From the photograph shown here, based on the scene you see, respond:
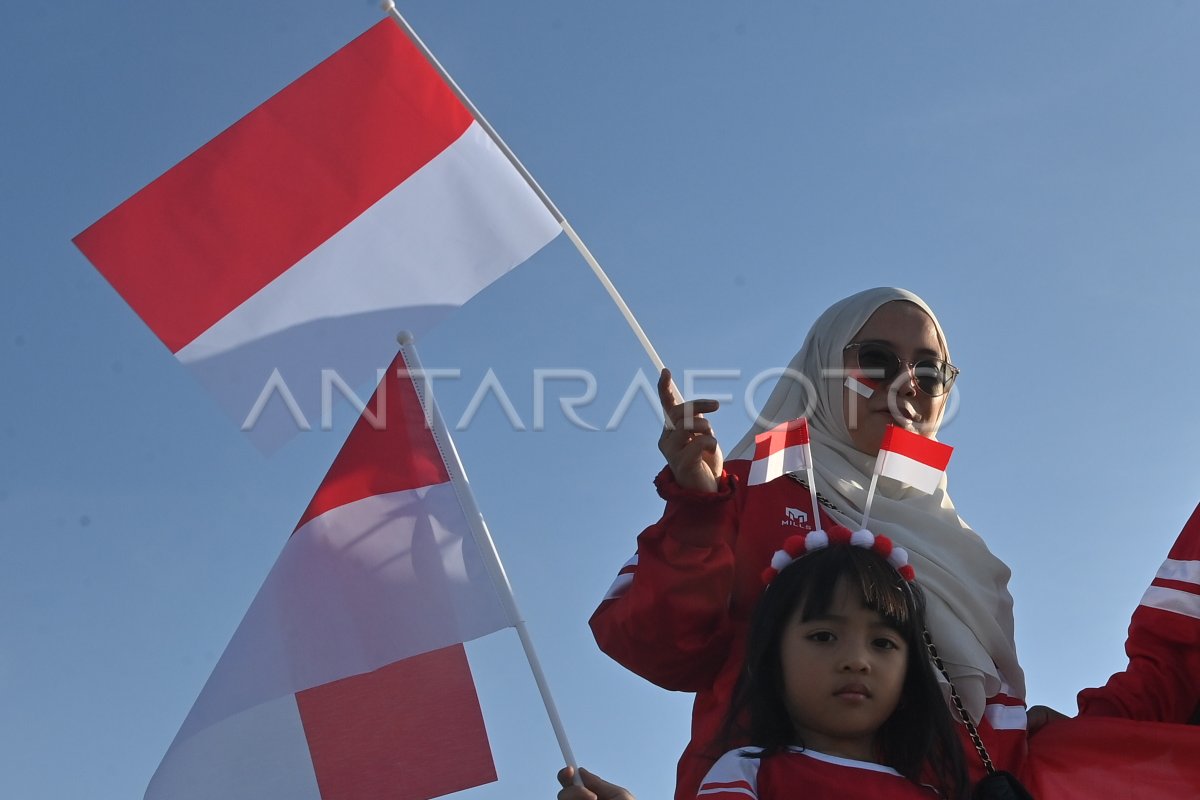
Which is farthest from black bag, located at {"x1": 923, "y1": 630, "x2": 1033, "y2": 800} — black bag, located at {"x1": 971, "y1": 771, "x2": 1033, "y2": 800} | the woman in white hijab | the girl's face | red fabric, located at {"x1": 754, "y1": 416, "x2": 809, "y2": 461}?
red fabric, located at {"x1": 754, "y1": 416, "x2": 809, "y2": 461}

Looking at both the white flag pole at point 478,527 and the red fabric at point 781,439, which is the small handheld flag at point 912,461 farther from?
the white flag pole at point 478,527

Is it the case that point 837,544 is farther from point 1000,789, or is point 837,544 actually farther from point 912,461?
point 1000,789

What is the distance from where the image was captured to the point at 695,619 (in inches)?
155

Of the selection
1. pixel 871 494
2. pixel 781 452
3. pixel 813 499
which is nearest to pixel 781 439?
pixel 781 452

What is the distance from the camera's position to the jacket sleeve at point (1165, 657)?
4188mm

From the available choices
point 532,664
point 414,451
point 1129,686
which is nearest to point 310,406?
point 414,451

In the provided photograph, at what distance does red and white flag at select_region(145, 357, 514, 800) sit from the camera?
14.7ft

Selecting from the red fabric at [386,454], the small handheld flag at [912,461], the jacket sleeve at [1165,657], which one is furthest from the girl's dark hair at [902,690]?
the red fabric at [386,454]

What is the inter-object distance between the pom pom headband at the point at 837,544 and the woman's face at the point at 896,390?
70 centimetres

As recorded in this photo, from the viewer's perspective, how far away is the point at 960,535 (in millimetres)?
4453

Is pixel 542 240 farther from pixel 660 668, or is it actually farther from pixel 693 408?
pixel 660 668

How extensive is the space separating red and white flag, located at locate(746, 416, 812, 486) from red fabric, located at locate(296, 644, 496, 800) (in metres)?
1.17

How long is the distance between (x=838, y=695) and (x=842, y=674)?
62 millimetres

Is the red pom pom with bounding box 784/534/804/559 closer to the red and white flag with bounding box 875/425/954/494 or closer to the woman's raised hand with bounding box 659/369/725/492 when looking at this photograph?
the woman's raised hand with bounding box 659/369/725/492
